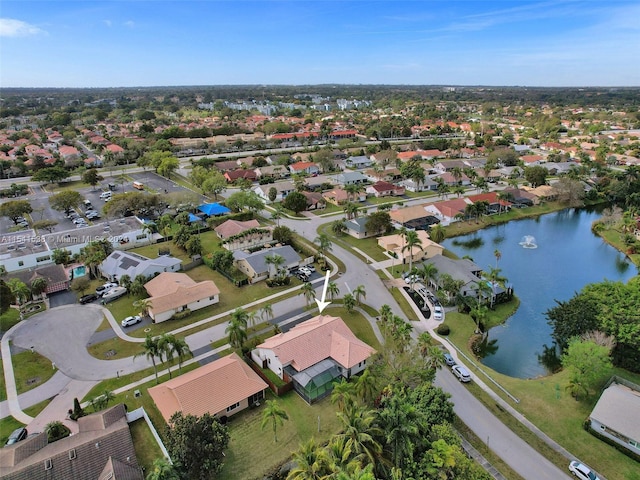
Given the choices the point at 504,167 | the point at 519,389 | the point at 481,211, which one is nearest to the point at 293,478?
the point at 519,389

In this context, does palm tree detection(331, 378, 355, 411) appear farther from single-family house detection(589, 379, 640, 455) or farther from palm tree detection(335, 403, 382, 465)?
single-family house detection(589, 379, 640, 455)

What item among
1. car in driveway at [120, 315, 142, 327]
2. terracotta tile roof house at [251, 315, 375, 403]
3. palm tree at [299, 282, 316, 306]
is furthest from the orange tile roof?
car in driveway at [120, 315, 142, 327]

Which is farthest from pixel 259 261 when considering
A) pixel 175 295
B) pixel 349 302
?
pixel 349 302

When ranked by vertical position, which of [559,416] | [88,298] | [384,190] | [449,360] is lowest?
[384,190]

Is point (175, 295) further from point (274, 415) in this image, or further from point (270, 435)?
point (274, 415)

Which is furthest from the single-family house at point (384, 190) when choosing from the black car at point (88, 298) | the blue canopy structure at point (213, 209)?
the black car at point (88, 298)

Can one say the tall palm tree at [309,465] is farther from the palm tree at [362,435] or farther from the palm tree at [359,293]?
the palm tree at [359,293]
